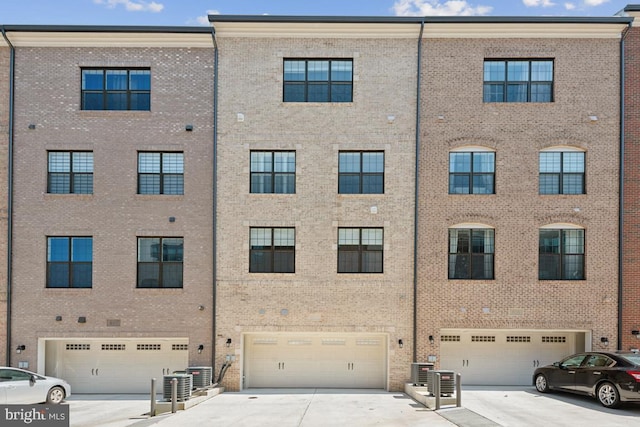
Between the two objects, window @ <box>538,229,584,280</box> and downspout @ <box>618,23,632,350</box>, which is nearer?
downspout @ <box>618,23,632,350</box>

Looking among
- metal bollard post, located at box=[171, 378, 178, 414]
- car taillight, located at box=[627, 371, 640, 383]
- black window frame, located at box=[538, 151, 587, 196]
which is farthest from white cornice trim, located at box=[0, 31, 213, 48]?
car taillight, located at box=[627, 371, 640, 383]

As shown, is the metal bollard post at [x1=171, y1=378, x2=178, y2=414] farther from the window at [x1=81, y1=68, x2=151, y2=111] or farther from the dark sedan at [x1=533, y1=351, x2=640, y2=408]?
the dark sedan at [x1=533, y1=351, x2=640, y2=408]

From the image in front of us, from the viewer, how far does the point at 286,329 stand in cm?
1859

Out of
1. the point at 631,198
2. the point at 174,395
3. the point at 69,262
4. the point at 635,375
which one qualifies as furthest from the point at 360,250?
the point at 69,262

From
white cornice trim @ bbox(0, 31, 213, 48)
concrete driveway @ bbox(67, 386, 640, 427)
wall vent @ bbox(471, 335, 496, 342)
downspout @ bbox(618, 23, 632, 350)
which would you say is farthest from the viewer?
wall vent @ bbox(471, 335, 496, 342)

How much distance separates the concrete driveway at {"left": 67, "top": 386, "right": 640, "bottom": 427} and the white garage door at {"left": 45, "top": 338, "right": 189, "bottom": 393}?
3.02ft

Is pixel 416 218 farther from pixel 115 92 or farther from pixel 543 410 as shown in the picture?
pixel 115 92

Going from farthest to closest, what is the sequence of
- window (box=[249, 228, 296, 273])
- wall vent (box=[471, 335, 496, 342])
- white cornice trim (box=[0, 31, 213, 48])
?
wall vent (box=[471, 335, 496, 342])
white cornice trim (box=[0, 31, 213, 48])
window (box=[249, 228, 296, 273])

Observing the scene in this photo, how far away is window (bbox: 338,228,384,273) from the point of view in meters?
18.8

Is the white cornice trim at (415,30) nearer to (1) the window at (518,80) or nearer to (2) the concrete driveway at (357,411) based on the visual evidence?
(1) the window at (518,80)

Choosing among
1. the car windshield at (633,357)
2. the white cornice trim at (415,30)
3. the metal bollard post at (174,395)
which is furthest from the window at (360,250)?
the car windshield at (633,357)

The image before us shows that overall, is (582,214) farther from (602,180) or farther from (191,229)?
(191,229)

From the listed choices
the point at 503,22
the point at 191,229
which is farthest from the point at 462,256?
the point at 191,229

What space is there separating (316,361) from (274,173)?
282 inches
